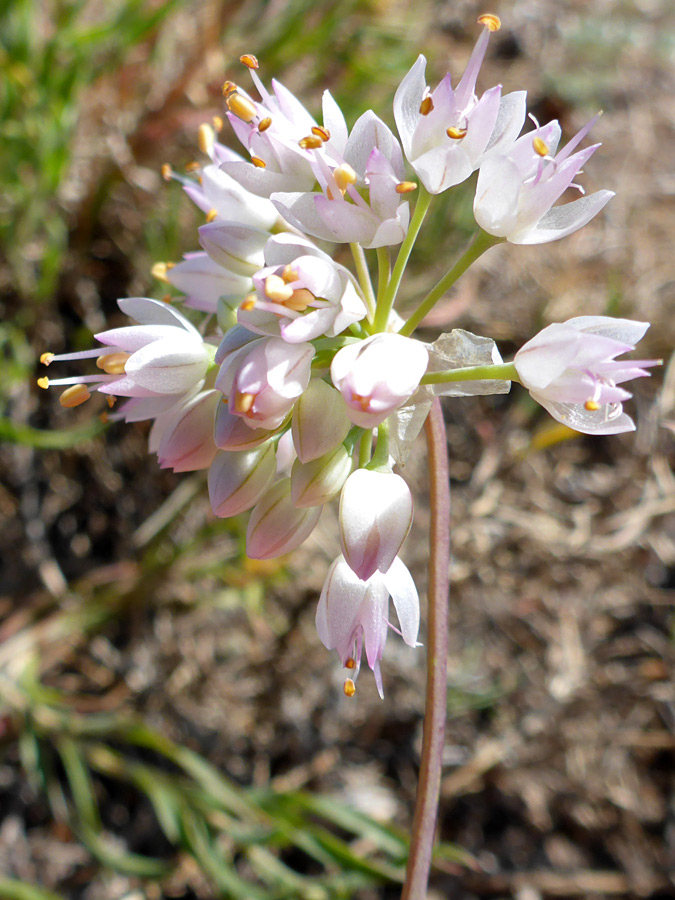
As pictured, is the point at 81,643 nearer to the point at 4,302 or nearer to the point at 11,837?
the point at 11,837

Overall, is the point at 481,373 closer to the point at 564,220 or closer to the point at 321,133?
the point at 564,220

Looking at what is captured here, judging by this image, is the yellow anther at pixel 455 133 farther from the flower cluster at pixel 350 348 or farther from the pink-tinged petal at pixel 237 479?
the pink-tinged petal at pixel 237 479

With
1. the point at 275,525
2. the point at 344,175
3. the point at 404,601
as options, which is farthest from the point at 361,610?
the point at 344,175

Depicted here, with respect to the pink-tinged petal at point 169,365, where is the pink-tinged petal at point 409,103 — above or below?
above

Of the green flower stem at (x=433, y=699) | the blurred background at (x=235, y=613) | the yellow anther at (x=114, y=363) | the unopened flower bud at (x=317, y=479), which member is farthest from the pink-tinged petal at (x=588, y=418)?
the blurred background at (x=235, y=613)

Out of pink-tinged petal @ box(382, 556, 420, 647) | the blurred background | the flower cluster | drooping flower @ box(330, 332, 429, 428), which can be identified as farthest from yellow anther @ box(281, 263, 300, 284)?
the blurred background

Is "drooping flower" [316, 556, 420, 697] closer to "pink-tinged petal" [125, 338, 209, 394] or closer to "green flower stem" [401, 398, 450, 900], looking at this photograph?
"green flower stem" [401, 398, 450, 900]
